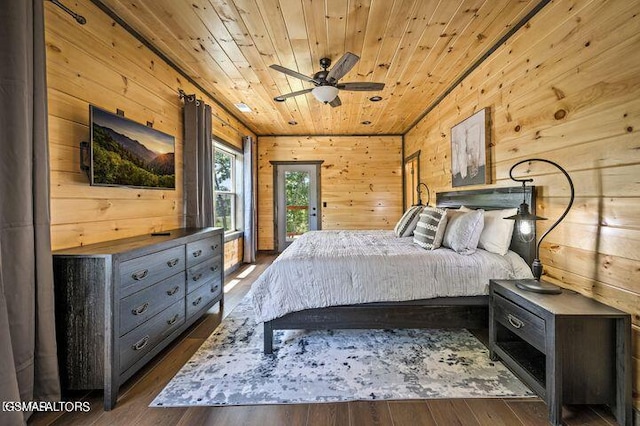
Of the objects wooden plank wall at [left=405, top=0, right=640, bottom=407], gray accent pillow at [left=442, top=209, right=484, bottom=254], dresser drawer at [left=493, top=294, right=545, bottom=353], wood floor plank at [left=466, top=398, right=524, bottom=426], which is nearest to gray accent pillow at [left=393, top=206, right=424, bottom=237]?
gray accent pillow at [left=442, top=209, right=484, bottom=254]

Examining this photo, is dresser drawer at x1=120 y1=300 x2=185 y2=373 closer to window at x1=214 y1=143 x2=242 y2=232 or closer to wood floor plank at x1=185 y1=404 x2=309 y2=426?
wood floor plank at x1=185 y1=404 x2=309 y2=426

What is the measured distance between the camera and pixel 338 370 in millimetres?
1961

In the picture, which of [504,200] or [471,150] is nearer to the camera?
[504,200]

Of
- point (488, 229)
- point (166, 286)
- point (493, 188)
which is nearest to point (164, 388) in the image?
point (166, 286)

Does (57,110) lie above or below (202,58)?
below

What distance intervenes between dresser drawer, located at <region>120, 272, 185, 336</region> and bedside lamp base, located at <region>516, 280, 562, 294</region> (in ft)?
8.32

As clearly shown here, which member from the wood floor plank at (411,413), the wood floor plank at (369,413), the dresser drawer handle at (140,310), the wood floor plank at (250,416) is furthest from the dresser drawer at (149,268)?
the wood floor plank at (411,413)

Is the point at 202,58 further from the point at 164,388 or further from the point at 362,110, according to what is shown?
the point at 164,388

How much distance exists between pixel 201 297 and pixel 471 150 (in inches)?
130

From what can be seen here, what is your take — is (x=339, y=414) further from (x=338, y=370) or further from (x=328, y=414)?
(x=338, y=370)

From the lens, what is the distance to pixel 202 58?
2877 mm

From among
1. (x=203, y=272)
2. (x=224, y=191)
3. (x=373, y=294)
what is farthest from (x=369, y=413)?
(x=224, y=191)

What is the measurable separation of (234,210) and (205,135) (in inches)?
83.1

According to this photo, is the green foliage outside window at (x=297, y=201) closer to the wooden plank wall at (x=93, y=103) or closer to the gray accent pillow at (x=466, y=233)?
the wooden plank wall at (x=93, y=103)
